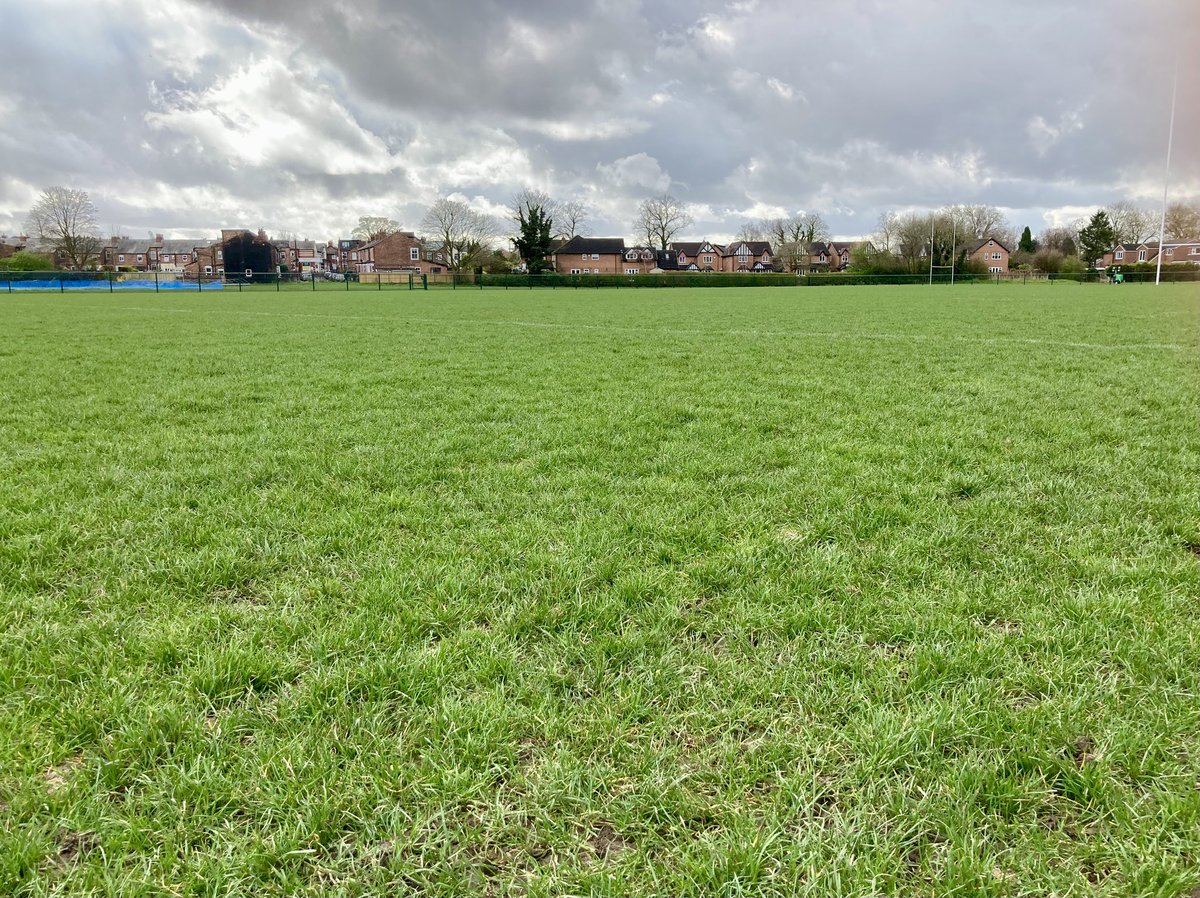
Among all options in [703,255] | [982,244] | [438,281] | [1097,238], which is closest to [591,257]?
[703,255]

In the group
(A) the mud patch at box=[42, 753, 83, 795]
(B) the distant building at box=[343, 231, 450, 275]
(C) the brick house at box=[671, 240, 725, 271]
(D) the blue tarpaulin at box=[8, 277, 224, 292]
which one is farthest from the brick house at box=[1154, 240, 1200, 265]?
(C) the brick house at box=[671, 240, 725, 271]

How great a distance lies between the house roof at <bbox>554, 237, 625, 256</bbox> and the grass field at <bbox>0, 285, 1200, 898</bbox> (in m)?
92.5

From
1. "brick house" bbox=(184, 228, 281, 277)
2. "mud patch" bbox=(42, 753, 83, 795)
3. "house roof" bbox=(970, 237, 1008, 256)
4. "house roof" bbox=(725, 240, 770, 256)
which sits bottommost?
"mud patch" bbox=(42, 753, 83, 795)

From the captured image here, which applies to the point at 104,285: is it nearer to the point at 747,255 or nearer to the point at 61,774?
the point at 61,774

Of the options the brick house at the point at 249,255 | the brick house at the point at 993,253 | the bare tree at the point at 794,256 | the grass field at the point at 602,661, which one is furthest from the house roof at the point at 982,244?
the grass field at the point at 602,661

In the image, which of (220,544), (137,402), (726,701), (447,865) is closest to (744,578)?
(726,701)

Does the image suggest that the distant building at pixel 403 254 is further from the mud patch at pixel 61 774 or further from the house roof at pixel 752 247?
the mud patch at pixel 61 774

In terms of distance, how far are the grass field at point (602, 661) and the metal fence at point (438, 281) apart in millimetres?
42635

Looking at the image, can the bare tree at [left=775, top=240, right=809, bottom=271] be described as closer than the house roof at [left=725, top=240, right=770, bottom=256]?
Yes

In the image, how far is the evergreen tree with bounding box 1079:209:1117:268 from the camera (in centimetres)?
7562

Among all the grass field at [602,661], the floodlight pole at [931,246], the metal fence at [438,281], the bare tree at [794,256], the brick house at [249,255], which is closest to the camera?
the grass field at [602,661]

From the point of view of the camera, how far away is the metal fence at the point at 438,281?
43125 millimetres

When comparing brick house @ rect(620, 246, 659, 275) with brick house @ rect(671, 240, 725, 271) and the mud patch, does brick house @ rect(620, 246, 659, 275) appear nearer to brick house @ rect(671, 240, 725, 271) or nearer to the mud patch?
brick house @ rect(671, 240, 725, 271)

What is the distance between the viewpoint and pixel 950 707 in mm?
1971
